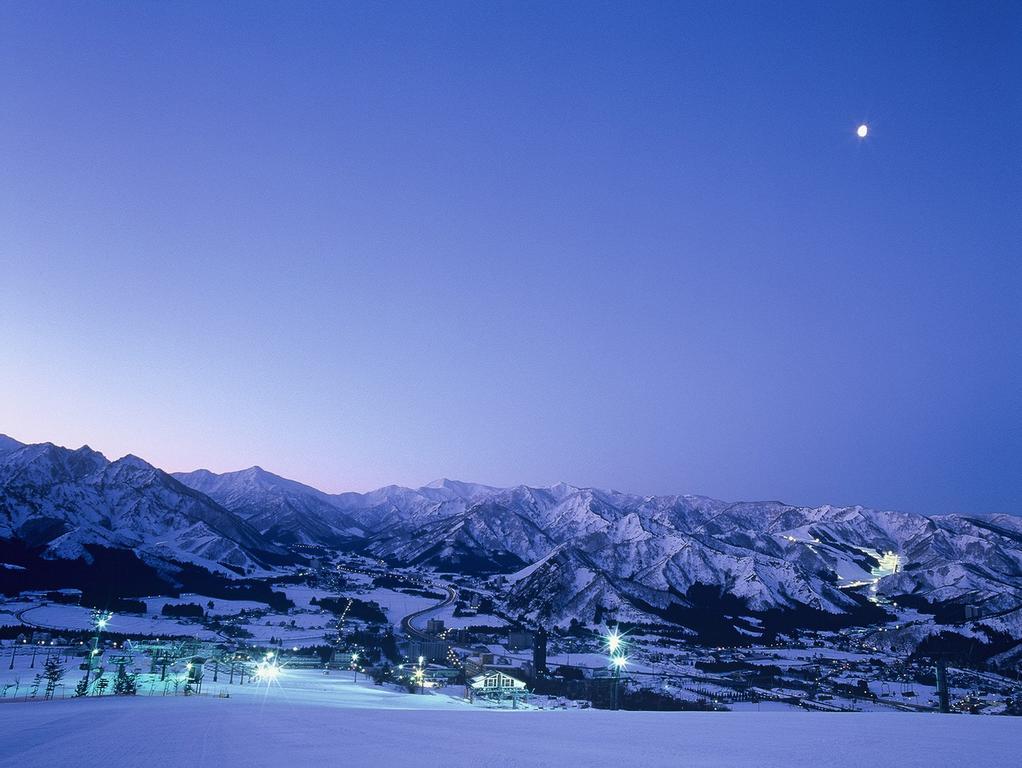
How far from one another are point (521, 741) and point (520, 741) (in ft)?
0.04

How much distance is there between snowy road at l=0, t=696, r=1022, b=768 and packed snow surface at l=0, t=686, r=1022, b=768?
2 cm

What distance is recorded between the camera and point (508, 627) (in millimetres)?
172375

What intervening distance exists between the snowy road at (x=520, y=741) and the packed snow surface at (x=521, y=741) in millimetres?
17

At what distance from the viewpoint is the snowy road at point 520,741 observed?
21.0 feet

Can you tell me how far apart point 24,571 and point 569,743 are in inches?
10122

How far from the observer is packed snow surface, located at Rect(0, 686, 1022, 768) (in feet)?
21.0

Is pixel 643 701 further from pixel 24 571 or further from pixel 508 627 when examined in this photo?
pixel 24 571

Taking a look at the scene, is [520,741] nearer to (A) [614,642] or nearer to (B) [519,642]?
(A) [614,642]

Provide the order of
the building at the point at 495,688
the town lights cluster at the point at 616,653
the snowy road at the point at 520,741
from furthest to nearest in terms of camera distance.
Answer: the building at the point at 495,688, the town lights cluster at the point at 616,653, the snowy road at the point at 520,741

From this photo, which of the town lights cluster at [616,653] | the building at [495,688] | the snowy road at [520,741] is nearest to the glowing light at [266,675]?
the building at [495,688]

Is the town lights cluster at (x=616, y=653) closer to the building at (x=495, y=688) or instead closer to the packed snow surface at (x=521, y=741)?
the building at (x=495, y=688)

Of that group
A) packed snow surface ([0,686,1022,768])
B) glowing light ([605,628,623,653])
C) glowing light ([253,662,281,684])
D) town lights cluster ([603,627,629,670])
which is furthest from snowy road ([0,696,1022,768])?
glowing light ([253,662,281,684])

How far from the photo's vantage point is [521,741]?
7762 mm

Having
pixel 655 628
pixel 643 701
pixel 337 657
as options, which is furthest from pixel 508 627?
pixel 643 701
